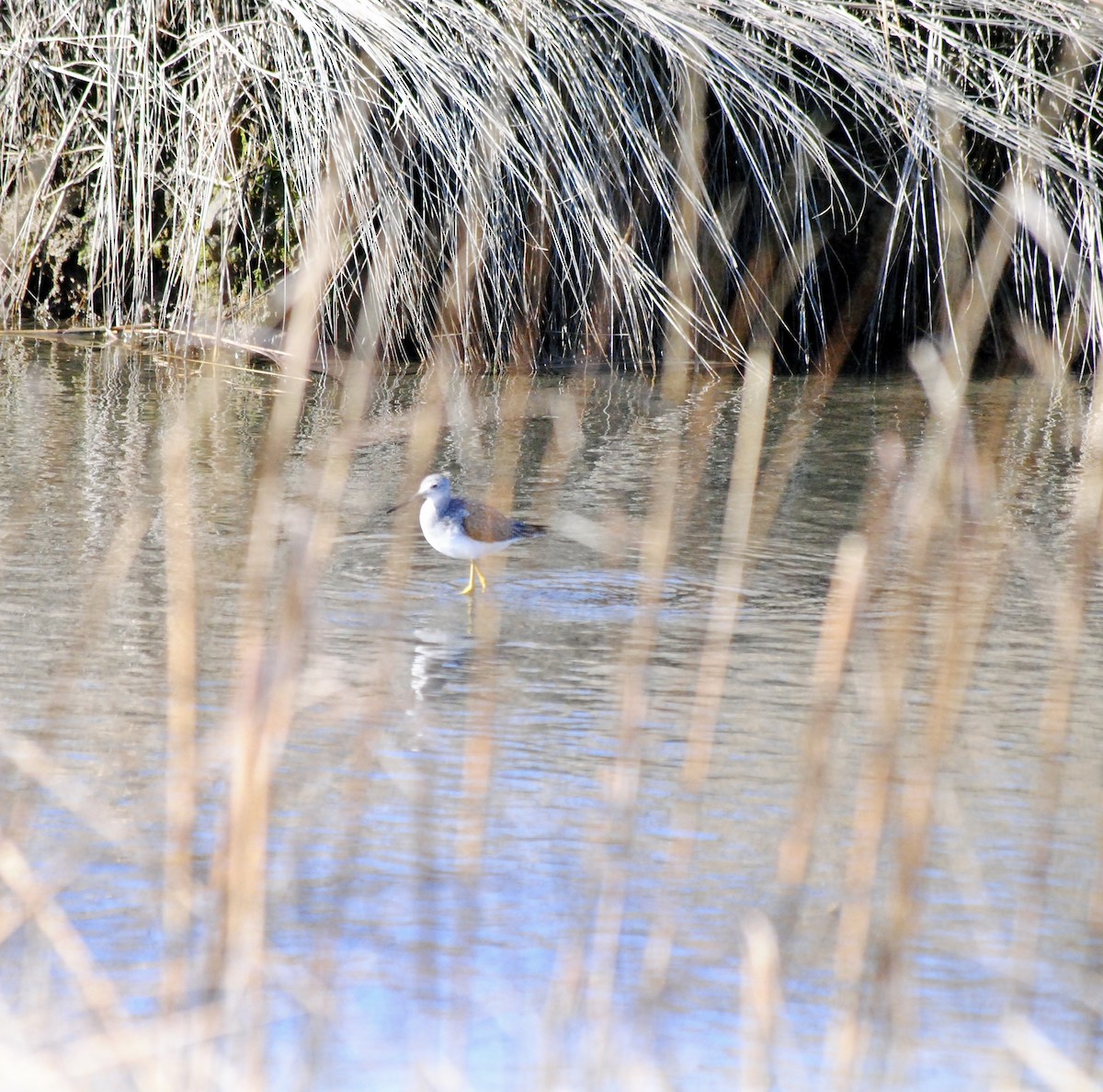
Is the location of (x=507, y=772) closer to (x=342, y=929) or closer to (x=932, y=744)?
(x=342, y=929)

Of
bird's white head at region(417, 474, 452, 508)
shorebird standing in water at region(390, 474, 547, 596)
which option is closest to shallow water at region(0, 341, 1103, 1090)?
shorebird standing in water at region(390, 474, 547, 596)

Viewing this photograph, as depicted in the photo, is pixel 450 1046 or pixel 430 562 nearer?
pixel 450 1046

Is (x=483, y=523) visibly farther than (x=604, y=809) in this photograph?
Yes

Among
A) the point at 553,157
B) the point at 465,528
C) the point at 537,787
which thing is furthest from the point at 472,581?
the point at 553,157

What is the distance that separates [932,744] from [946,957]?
542 mm

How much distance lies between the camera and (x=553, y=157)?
7906mm

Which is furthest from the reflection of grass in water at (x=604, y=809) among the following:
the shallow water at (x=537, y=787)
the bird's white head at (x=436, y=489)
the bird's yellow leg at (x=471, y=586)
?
the bird's white head at (x=436, y=489)

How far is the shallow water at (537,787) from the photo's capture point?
272cm

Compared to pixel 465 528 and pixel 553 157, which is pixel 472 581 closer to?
pixel 465 528

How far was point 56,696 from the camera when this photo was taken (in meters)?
4.01

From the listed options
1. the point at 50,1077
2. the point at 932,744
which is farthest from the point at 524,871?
the point at 50,1077

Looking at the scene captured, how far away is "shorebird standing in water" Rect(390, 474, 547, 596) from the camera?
521cm

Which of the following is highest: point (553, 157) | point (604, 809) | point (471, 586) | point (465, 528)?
point (553, 157)

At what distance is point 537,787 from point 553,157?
4.90 meters
